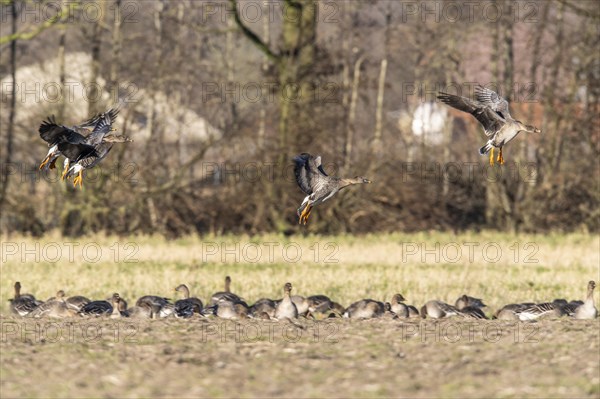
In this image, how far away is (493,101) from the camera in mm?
13320

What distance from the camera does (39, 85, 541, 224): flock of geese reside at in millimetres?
13172

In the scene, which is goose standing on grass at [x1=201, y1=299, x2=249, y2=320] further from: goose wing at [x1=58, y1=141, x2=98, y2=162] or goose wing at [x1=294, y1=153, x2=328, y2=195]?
goose wing at [x1=58, y1=141, x2=98, y2=162]

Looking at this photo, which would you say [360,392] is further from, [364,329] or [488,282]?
[488,282]

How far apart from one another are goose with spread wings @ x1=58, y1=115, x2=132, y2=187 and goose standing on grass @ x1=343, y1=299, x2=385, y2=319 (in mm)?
3550

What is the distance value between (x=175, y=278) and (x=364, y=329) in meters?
8.72

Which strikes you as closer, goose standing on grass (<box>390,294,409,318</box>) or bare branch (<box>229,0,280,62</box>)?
goose standing on grass (<box>390,294,409,318</box>)

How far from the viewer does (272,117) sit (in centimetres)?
3173

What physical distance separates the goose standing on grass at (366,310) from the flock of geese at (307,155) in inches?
66.9

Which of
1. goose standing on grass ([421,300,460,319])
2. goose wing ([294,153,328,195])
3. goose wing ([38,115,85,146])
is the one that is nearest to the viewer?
goose wing ([38,115,85,146])

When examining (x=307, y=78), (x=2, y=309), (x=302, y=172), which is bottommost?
(x=2, y=309)

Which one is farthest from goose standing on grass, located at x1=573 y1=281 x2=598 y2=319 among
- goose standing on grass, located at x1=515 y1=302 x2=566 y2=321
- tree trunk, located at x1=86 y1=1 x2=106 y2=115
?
tree trunk, located at x1=86 y1=1 x2=106 y2=115

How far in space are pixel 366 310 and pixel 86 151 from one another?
13.0 ft

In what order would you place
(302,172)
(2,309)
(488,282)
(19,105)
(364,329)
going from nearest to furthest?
(364,329) < (302,172) < (2,309) < (488,282) < (19,105)

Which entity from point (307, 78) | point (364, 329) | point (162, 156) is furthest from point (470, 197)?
point (364, 329)
